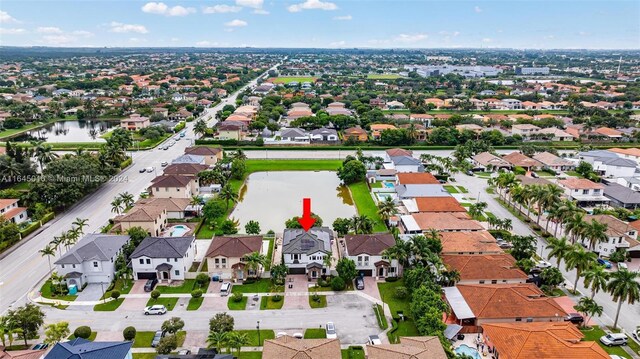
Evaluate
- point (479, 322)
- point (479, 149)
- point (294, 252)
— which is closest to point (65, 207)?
point (294, 252)

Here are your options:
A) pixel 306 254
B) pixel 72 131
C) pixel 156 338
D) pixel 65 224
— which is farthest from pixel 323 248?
pixel 72 131

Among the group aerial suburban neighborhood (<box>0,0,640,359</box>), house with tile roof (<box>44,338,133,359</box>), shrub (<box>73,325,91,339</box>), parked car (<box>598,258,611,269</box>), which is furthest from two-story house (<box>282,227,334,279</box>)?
parked car (<box>598,258,611,269</box>)

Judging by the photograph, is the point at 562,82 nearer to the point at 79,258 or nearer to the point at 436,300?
the point at 436,300

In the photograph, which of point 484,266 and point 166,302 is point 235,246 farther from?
point 484,266

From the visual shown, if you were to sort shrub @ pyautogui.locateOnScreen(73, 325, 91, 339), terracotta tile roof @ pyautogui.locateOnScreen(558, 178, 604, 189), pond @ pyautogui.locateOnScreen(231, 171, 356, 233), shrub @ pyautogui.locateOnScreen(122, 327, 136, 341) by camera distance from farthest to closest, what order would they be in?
1. terracotta tile roof @ pyautogui.locateOnScreen(558, 178, 604, 189)
2. pond @ pyautogui.locateOnScreen(231, 171, 356, 233)
3. shrub @ pyautogui.locateOnScreen(73, 325, 91, 339)
4. shrub @ pyautogui.locateOnScreen(122, 327, 136, 341)

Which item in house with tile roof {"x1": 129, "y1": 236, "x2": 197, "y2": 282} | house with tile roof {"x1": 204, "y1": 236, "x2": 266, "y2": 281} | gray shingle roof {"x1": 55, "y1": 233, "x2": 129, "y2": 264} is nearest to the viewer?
gray shingle roof {"x1": 55, "y1": 233, "x2": 129, "y2": 264}

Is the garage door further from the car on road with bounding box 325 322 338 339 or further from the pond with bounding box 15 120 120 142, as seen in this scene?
the pond with bounding box 15 120 120 142

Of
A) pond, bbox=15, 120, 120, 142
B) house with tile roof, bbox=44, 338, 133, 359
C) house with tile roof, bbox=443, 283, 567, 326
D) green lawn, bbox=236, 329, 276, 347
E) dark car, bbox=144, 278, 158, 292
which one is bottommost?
green lawn, bbox=236, 329, 276, 347

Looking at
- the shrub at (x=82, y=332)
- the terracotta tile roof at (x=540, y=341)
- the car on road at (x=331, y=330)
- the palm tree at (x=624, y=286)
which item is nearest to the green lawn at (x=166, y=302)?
the shrub at (x=82, y=332)
